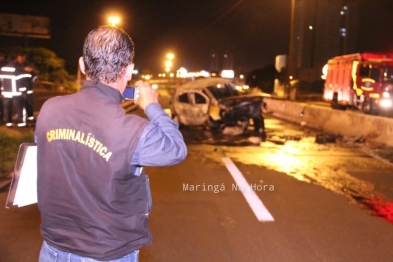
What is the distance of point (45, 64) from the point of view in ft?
112

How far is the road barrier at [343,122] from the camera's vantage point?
13914 mm

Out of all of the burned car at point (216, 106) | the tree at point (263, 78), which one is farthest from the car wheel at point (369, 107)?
the tree at point (263, 78)

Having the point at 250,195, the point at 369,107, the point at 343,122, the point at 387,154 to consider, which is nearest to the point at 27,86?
the point at 250,195

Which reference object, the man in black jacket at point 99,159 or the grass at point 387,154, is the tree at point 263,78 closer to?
the grass at point 387,154

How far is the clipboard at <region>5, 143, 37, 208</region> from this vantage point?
2531 millimetres

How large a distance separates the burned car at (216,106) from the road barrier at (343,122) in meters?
2.59

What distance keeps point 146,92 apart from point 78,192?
1.93ft

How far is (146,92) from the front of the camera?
2465 mm

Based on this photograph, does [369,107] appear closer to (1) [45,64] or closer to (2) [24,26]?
(1) [45,64]

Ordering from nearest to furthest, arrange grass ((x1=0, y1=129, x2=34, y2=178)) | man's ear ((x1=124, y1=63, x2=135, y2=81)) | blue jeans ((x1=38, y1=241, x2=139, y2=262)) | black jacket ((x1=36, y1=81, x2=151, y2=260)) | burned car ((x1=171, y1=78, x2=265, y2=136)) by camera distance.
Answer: black jacket ((x1=36, y1=81, x2=151, y2=260)), blue jeans ((x1=38, y1=241, x2=139, y2=262)), man's ear ((x1=124, y1=63, x2=135, y2=81)), grass ((x1=0, y1=129, x2=34, y2=178)), burned car ((x1=171, y1=78, x2=265, y2=136))

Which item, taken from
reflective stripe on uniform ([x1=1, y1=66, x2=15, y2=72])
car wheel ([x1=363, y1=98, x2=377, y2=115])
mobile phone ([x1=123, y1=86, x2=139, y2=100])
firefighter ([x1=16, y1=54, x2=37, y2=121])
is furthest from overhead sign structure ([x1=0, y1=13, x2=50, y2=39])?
mobile phone ([x1=123, y1=86, x2=139, y2=100])

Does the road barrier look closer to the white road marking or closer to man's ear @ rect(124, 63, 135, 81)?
the white road marking

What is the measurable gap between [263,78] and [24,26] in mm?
32811

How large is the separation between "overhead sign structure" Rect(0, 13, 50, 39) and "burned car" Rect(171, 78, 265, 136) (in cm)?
2553
